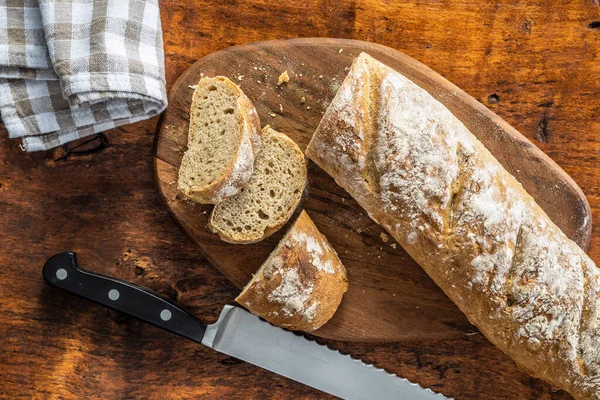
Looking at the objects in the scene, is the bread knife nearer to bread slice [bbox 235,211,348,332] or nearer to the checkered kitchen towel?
bread slice [bbox 235,211,348,332]

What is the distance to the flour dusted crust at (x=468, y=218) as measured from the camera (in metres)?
2.33

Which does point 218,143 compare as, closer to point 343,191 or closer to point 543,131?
point 343,191

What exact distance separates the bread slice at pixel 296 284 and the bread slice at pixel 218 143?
0.36 metres

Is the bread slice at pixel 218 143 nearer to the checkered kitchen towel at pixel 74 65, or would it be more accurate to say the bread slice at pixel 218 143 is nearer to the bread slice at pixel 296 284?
the checkered kitchen towel at pixel 74 65

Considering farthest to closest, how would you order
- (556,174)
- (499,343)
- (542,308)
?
(556,174)
(499,343)
(542,308)

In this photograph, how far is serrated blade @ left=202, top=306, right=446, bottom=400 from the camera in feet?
8.69

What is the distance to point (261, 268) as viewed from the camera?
8.48 feet

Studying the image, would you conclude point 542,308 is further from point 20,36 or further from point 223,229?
point 20,36

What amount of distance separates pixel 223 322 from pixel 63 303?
2.70ft

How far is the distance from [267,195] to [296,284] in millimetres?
432

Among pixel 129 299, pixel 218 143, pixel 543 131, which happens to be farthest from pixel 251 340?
pixel 543 131

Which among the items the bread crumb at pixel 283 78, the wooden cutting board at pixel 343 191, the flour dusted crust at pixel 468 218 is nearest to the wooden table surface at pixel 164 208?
the wooden cutting board at pixel 343 191

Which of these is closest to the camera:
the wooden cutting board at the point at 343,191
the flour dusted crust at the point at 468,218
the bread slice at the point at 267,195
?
the flour dusted crust at the point at 468,218

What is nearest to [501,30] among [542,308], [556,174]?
[556,174]
